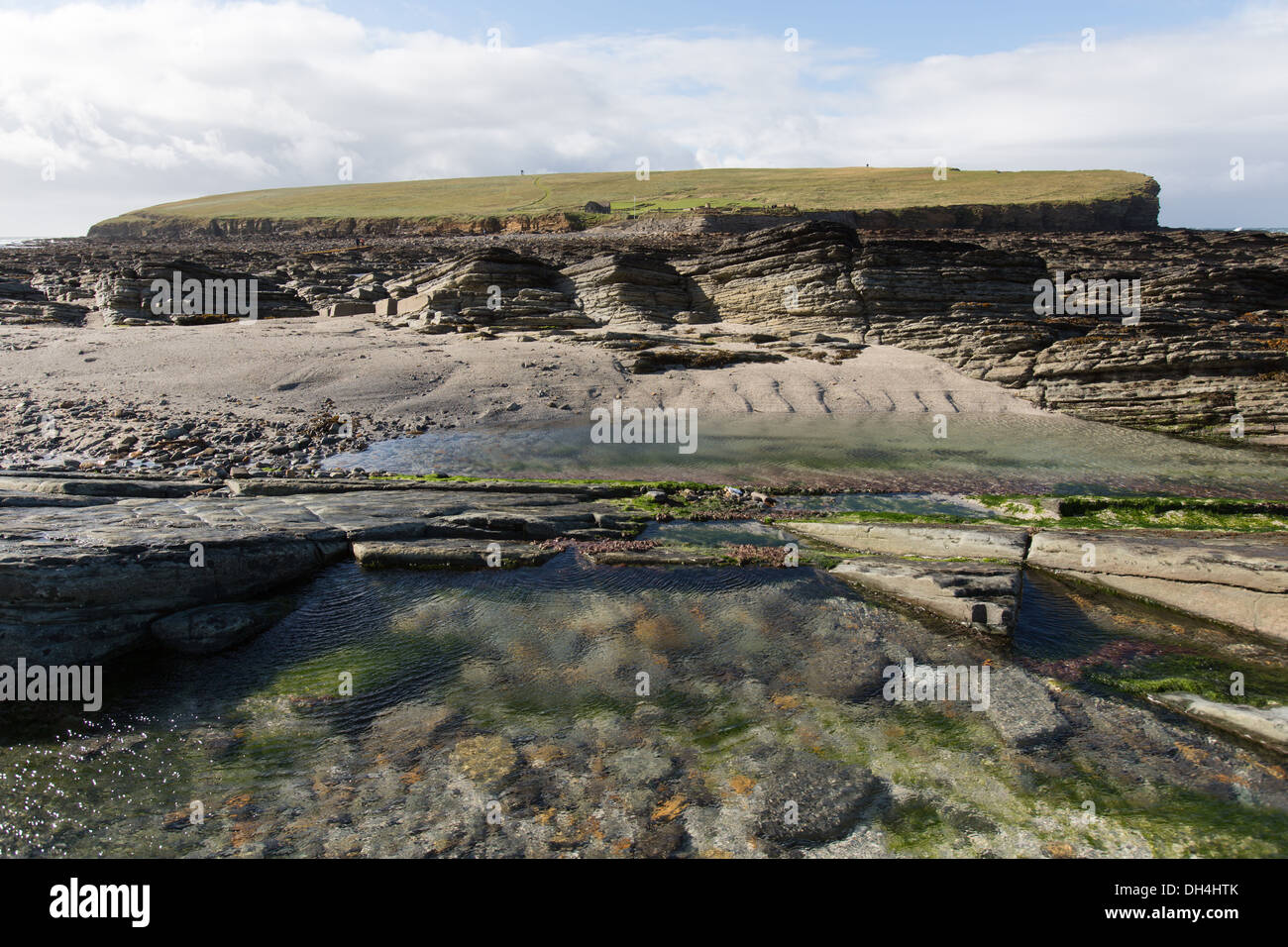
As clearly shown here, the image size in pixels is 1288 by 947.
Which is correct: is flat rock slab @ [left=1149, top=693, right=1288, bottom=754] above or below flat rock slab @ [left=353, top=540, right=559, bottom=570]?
below

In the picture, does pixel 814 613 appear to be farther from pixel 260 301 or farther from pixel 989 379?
pixel 260 301

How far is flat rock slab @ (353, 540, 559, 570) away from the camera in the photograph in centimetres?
1279

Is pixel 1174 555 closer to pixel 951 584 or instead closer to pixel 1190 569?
pixel 1190 569

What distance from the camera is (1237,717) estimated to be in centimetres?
818

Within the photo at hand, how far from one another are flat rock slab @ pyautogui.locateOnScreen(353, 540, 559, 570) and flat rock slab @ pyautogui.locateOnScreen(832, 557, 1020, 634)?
6093mm

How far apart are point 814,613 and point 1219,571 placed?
7.18m

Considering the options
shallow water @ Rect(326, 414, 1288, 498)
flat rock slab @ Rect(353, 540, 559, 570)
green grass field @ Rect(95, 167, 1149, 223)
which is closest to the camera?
flat rock slab @ Rect(353, 540, 559, 570)

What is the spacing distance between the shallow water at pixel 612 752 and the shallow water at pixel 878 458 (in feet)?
29.7

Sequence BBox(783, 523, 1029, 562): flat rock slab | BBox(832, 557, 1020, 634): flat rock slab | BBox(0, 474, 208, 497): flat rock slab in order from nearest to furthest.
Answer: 1. BBox(832, 557, 1020, 634): flat rock slab
2. BBox(783, 523, 1029, 562): flat rock slab
3. BBox(0, 474, 208, 497): flat rock slab

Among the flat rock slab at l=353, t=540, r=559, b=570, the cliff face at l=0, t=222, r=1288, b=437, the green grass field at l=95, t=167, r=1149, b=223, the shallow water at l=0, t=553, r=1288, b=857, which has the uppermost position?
the green grass field at l=95, t=167, r=1149, b=223

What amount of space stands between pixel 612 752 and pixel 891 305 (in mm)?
35606

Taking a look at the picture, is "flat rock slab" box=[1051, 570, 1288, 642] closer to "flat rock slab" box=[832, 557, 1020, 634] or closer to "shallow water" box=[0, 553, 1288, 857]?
"shallow water" box=[0, 553, 1288, 857]

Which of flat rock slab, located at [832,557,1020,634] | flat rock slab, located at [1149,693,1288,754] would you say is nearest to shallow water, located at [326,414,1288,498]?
flat rock slab, located at [832,557,1020,634]
